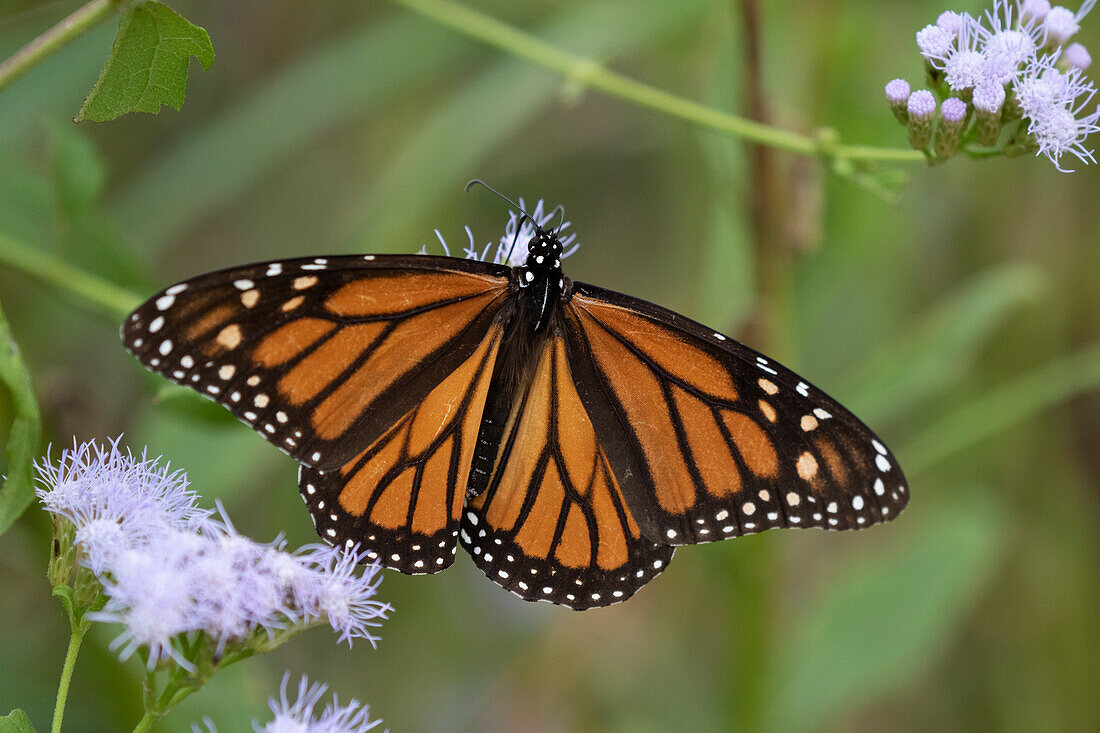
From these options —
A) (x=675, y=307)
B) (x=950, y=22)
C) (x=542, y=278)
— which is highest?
(x=675, y=307)

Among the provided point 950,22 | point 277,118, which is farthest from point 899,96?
point 277,118

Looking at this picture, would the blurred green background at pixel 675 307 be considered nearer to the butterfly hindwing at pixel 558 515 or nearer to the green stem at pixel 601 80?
the green stem at pixel 601 80

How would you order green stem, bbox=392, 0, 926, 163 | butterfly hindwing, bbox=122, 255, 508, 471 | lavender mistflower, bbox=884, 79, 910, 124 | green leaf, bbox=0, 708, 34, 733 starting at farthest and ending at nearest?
1. green stem, bbox=392, 0, 926, 163
2. lavender mistflower, bbox=884, 79, 910, 124
3. butterfly hindwing, bbox=122, 255, 508, 471
4. green leaf, bbox=0, 708, 34, 733

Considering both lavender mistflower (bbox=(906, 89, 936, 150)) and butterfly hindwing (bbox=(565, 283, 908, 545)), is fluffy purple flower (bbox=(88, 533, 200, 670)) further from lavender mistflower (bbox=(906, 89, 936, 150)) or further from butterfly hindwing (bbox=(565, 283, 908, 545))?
lavender mistflower (bbox=(906, 89, 936, 150))

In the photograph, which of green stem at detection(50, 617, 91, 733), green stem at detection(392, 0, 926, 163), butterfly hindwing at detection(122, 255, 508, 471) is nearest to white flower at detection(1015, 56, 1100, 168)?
green stem at detection(392, 0, 926, 163)

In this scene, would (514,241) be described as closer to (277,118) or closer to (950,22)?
(950,22)
